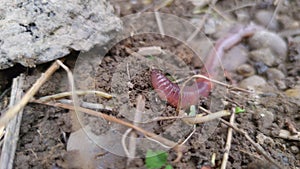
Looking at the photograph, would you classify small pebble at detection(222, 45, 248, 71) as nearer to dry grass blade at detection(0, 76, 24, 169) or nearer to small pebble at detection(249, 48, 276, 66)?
small pebble at detection(249, 48, 276, 66)

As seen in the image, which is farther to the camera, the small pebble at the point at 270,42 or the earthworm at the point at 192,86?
the small pebble at the point at 270,42

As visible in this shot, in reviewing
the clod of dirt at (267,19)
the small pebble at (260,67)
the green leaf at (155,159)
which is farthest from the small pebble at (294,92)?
the green leaf at (155,159)

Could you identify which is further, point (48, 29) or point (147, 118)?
point (48, 29)

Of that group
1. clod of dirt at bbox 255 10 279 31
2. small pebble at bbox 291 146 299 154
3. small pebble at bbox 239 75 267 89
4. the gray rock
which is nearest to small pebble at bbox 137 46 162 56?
the gray rock

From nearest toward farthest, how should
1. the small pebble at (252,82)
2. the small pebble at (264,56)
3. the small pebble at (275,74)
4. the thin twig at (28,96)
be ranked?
the thin twig at (28,96), the small pebble at (252,82), the small pebble at (275,74), the small pebble at (264,56)

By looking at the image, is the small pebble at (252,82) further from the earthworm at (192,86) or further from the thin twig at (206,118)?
the thin twig at (206,118)

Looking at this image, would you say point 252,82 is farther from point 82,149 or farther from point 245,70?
point 82,149

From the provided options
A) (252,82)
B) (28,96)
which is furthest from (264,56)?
(28,96)

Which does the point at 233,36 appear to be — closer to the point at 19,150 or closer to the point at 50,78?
the point at 50,78
